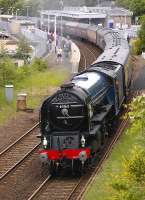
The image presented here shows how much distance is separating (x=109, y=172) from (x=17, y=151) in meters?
6.31

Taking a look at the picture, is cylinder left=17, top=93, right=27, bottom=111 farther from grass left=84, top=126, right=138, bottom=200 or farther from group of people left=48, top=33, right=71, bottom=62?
group of people left=48, top=33, right=71, bottom=62

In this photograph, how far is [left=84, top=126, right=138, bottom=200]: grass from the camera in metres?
16.1

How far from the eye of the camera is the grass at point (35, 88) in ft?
103

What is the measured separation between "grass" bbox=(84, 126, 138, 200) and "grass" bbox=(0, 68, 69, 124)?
8487 mm

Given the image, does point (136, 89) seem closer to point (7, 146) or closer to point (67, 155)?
point (7, 146)

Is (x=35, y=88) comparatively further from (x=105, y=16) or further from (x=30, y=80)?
(x=105, y=16)

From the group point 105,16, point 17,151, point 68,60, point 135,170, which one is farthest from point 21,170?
point 105,16

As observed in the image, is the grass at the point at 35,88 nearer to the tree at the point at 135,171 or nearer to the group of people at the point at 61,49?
the group of people at the point at 61,49

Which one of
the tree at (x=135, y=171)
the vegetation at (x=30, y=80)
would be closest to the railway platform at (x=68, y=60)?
the vegetation at (x=30, y=80)

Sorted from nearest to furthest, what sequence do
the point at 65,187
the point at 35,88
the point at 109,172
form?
the point at 109,172 < the point at 65,187 < the point at 35,88

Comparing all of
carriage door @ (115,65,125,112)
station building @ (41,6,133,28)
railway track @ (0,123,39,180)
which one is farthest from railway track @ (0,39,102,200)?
station building @ (41,6,133,28)

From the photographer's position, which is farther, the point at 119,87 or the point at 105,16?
the point at 105,16

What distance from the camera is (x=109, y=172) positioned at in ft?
59.2

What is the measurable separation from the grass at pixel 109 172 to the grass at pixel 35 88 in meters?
8.49
